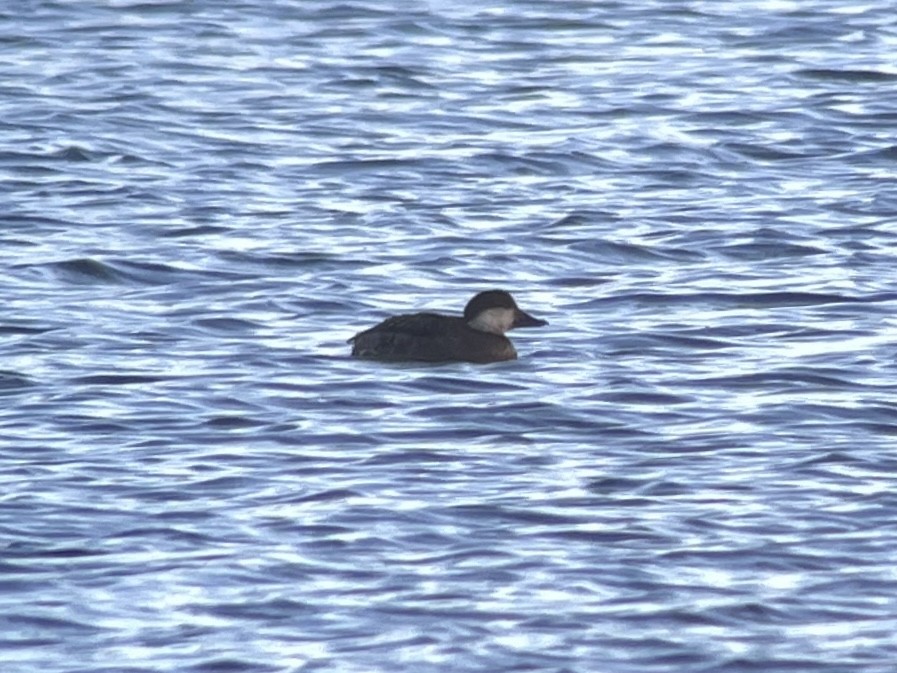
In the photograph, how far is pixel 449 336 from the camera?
12.7 metres

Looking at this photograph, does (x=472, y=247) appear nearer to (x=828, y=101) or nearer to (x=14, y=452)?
(x=14, y=452)

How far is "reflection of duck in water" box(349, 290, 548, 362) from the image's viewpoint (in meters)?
12.6

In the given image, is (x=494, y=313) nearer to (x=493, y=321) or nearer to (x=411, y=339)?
(x=493, y=321)

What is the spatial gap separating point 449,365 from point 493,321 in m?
0.32

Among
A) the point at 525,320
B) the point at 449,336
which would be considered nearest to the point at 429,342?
the point at 449,336

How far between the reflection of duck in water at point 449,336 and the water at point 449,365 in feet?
0.30

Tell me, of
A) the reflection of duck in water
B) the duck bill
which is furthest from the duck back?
the duck bill

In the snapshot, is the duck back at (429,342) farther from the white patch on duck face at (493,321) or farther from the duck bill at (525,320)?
the duck bill at (525,320)

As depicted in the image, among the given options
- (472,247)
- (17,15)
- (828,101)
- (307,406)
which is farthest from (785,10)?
(307,406)

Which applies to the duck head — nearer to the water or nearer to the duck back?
the duck back

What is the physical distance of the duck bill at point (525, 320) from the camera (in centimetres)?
1302

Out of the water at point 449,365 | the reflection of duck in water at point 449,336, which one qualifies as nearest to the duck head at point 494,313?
the reflection of duck in water at point 449,336

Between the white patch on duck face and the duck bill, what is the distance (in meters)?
0.12

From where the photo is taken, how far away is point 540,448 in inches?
429
